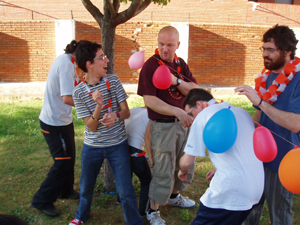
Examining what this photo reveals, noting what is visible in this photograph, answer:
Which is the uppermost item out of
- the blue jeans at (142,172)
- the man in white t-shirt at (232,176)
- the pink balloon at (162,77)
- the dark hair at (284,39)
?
the dark hair at (284,39)

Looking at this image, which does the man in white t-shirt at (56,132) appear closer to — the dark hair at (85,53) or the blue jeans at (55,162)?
the blue jeans at (55,162)

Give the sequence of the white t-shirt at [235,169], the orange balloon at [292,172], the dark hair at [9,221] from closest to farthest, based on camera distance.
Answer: the dark hair at [9,221]
the orange balloon at [292,172]
the white t-shirt at [235,169]

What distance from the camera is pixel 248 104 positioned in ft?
30.5

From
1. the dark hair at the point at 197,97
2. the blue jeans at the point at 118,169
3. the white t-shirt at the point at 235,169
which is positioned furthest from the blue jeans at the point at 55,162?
the white t-shirt at the point at 235,169

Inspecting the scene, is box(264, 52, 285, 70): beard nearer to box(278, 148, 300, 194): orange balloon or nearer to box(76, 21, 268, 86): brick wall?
box(278, 148, 300, 194): orange balloon

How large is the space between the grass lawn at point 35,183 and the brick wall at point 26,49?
578 cm

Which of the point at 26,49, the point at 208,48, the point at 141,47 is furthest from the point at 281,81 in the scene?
the point at 26,49

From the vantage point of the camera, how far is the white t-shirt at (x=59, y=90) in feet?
9.87

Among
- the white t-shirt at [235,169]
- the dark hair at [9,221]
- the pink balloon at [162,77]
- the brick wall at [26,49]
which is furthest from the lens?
the brick wall at [26,49]

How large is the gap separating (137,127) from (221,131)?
151 cm

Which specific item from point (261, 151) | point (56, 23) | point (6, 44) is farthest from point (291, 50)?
point (6, 44)

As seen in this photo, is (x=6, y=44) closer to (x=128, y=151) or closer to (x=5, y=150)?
(x=5, y=150)

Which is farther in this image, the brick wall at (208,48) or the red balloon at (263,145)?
the brick wall at (208,48)

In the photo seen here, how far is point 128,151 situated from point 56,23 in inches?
403
